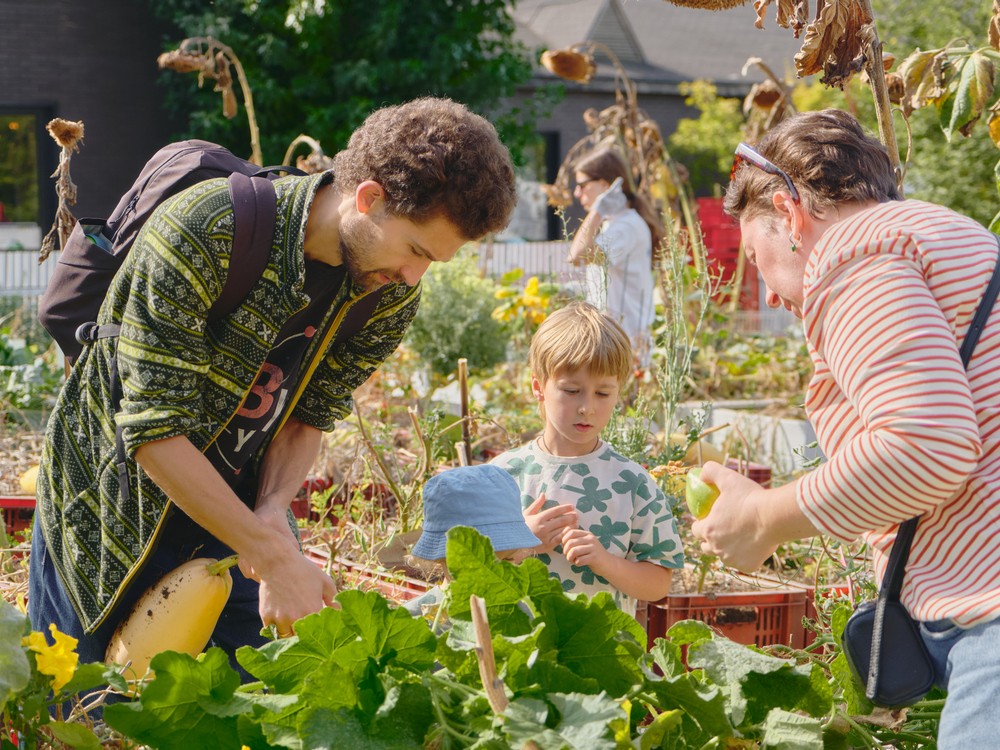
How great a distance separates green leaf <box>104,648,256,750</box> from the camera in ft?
4.27

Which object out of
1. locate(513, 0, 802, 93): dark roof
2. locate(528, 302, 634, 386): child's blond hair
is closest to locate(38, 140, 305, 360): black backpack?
locate(528, 302, 634, 386): child's blond hair

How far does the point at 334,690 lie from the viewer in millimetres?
1237

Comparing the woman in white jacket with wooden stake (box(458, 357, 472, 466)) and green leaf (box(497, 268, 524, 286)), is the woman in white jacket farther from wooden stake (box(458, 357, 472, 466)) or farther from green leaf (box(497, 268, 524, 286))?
wooden stake (box(458, 357, 472, 466))

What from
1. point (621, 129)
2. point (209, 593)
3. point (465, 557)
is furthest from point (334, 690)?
point (621, 129)

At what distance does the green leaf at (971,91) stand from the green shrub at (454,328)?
3179 mm

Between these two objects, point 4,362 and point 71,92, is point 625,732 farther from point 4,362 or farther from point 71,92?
point 71,92

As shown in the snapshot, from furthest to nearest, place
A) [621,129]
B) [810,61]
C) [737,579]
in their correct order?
[621,129]
[737,579]
[810,61]

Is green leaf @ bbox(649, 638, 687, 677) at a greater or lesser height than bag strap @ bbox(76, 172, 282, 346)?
lesser

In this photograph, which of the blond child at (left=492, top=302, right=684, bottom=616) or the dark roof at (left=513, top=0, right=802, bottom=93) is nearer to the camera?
the blond child at (left=492, top=302, right=684, bottom=616)

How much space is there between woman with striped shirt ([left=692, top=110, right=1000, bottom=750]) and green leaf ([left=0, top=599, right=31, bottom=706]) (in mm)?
805

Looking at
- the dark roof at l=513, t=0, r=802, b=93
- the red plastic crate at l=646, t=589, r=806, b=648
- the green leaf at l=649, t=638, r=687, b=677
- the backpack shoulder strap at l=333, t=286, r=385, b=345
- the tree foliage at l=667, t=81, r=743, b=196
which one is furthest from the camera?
the dark roof at l=513, t=0, r=802, b=93

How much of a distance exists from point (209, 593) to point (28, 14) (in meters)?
15.1

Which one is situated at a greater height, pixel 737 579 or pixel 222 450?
pixel 222 450

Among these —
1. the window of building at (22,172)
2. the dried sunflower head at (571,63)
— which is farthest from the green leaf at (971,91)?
the window of building at (22,172)
